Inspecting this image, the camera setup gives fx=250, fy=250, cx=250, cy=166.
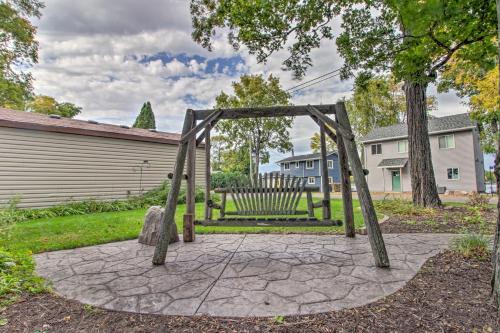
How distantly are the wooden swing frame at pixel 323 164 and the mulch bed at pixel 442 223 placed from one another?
1.58 m

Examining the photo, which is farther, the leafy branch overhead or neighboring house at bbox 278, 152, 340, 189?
neighboring house at bbox 278, 152, 340, 189

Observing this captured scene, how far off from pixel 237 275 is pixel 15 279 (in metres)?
2.10

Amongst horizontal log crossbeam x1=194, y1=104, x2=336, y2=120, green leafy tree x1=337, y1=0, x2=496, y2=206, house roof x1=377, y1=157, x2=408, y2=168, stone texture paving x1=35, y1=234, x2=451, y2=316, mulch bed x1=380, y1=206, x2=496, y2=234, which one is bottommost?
stone texture paving x1=35, y1=234, x2=451, y2=316

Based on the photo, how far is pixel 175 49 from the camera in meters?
9.57

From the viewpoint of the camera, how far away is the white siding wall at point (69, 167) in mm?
7617

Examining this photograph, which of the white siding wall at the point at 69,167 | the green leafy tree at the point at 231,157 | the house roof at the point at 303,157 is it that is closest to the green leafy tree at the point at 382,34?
the white siding wall at the point at 69,167

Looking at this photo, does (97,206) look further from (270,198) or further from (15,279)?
(270,198)

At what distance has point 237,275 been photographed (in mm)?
2689

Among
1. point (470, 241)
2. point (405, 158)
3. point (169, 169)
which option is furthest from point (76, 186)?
point (405, 158)

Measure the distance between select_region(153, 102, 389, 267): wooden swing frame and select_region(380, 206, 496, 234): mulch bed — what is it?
62.3 inches

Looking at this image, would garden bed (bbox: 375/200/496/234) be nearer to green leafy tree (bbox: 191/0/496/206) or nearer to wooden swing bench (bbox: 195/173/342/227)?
green leafy tree (bbox: 191/0/496/206)

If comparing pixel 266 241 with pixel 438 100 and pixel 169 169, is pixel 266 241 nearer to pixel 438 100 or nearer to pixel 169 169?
pixel 169 169

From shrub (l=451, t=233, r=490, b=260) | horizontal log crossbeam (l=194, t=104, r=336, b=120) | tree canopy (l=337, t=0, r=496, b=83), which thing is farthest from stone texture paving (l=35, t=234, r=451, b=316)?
tree canopy (l=337, t=0, r=496, b=83)

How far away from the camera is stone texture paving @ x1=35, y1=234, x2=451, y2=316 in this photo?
2068mm
